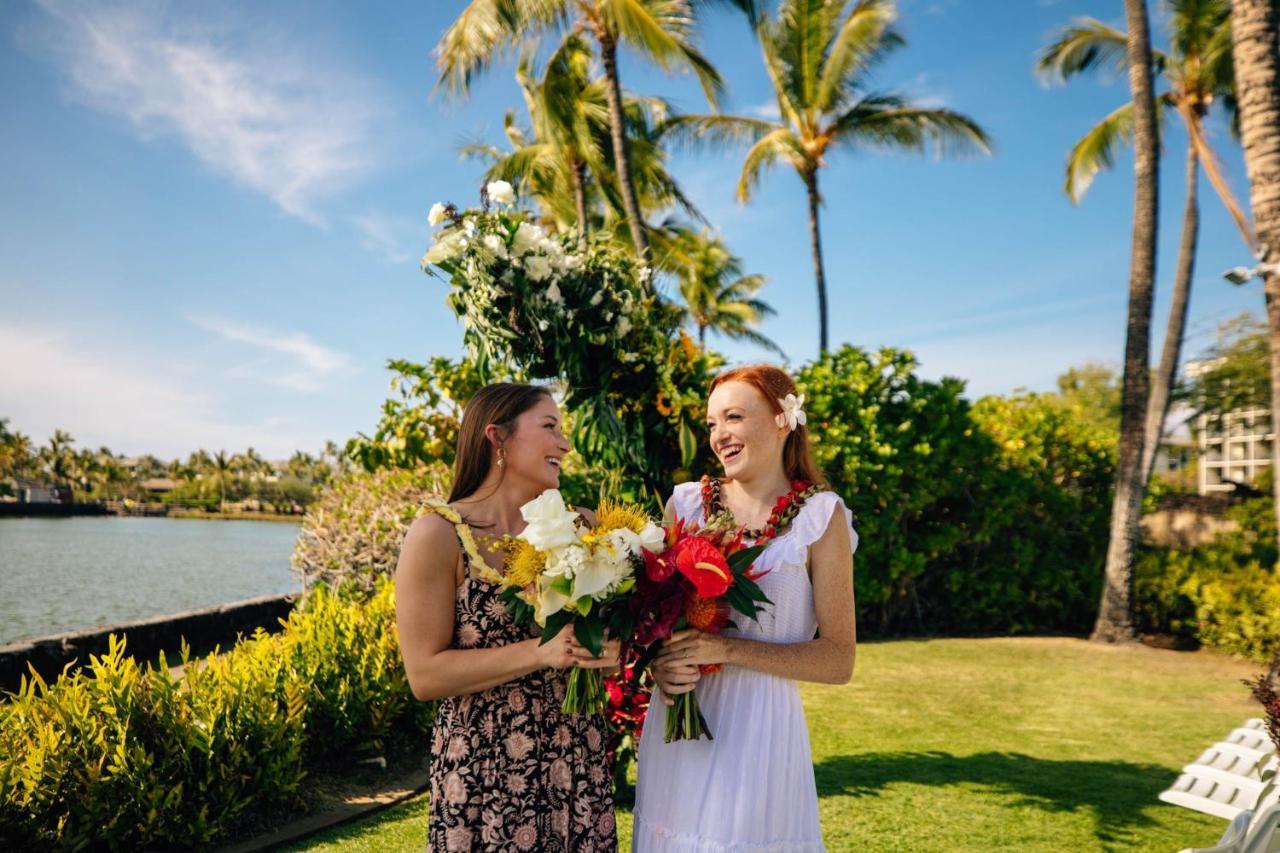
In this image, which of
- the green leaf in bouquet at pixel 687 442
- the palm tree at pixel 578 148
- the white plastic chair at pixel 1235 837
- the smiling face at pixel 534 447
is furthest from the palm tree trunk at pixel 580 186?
the smiling face at pixel 534 447

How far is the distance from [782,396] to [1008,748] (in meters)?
5.64

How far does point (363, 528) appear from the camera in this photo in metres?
8.51

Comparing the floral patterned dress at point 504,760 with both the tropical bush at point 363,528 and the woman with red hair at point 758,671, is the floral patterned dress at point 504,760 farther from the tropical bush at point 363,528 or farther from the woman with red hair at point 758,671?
the tropical bush at point 363,528

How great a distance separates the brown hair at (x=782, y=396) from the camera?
8.13ft

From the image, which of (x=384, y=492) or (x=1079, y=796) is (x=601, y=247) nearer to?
Result: (x=1079, y=796)

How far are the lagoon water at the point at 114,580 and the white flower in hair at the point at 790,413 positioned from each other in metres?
11.3

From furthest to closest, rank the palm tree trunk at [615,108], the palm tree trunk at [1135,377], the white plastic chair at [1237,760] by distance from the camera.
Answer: the palm tree trunk at [615,108]
the palm tree trunk at [1135,377]
the white plastic chair at [1237,760]

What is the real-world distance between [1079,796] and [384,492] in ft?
21.2

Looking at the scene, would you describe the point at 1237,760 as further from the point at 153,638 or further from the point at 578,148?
the point at 578,148

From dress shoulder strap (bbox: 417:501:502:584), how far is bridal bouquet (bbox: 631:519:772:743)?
1.24 feet

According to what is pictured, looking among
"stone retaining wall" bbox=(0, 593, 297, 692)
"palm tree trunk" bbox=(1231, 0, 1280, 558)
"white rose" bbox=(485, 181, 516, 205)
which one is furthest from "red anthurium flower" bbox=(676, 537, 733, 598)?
"palm tree trunk" bbox=(1231, 0, 1280, 558)

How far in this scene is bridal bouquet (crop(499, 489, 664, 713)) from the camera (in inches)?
73.0

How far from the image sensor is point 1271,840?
3172mm

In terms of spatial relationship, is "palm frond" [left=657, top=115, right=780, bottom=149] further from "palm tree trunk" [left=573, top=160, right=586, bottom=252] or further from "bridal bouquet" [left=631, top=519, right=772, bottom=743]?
"bridal bouquet" [left=631, top=519, right=772, bottom=743]
